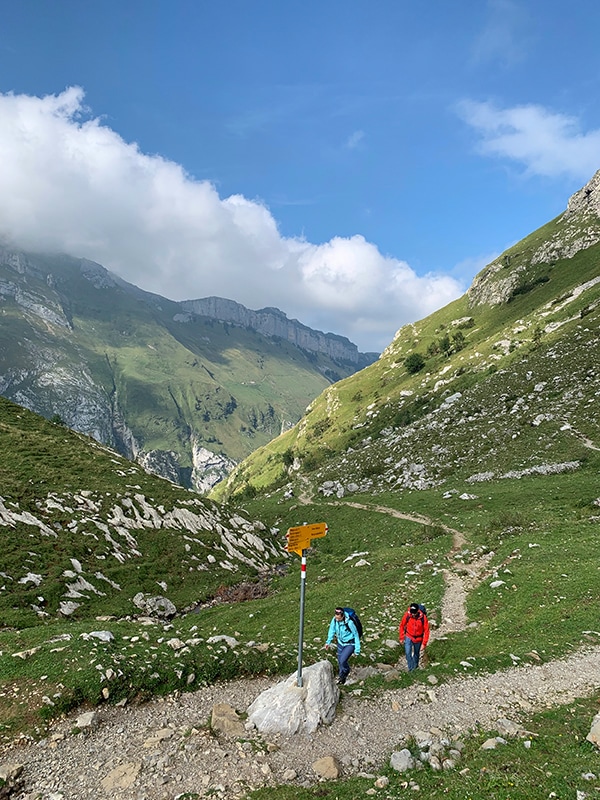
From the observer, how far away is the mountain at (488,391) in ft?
192

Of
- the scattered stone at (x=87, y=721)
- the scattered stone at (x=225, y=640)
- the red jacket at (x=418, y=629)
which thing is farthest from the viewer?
the scattered stone at (x=225, y=640)

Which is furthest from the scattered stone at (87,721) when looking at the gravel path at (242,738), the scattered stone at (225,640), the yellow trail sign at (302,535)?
the yellow trail sign at (302,535)

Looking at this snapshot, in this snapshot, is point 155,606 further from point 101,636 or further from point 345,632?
point 345,632

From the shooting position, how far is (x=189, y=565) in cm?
3181

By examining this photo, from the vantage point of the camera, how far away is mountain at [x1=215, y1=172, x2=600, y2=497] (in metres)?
58.5

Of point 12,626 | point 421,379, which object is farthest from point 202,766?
point 421,379

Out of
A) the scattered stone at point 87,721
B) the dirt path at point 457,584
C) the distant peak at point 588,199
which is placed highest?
the distant peak at point 588,199

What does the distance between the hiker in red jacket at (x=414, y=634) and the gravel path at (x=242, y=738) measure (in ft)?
4.06

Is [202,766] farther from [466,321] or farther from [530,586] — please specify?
[466,321]

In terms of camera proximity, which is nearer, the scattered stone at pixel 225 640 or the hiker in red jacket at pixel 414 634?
the hiker in red jacket at pixel 414 634

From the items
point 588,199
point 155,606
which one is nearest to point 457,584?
point 155,606

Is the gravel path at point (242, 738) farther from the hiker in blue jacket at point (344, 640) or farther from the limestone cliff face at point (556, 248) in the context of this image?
the limestone cliff face at point (556, 248)

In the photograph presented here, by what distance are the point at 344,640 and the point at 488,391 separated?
72.3 m

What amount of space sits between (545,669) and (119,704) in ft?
52.3
